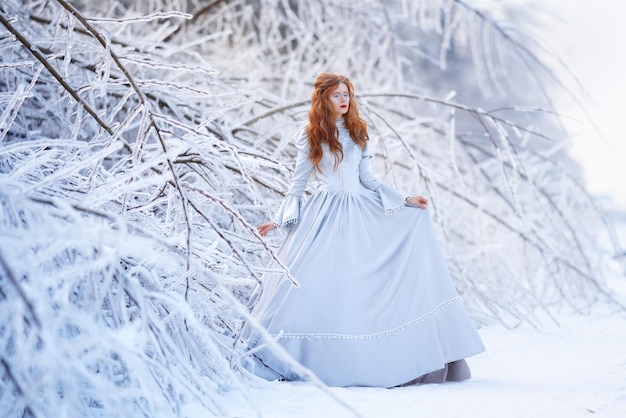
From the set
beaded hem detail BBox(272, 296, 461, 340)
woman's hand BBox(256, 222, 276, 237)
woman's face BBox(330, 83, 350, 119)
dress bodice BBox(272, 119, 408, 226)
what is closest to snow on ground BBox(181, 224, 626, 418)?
beaded hem detail BBox(272, 296, 461, 340)

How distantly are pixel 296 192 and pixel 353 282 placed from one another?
0.40 metres

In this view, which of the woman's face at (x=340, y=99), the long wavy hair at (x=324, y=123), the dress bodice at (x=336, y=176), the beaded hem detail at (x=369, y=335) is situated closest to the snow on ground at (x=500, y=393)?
the beaded hem detail at (x=369, y=335)

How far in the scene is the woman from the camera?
2162 millimetres

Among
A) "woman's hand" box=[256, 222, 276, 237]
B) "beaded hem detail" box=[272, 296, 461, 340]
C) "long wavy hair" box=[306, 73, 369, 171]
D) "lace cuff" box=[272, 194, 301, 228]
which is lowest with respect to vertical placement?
"beaded hem detail" box=[272, 296, 461, 340]

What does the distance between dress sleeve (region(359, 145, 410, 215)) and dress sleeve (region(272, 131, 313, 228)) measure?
0.20m

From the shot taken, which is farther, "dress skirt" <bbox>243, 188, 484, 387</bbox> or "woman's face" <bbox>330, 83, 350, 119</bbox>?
"woman's face" <bbox>330, 83, 350, 119</bbox>

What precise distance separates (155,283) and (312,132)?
0.96 m

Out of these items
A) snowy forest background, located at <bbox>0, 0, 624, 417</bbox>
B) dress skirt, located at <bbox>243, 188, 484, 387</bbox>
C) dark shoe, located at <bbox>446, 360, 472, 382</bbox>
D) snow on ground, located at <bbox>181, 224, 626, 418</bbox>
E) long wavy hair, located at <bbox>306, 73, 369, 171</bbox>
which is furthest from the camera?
long wavy hair, located at <bbox>306, 73, 369, 171</bbox>

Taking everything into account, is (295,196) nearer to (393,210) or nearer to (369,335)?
(393,210)

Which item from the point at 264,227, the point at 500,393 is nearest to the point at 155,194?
the point at 264,227

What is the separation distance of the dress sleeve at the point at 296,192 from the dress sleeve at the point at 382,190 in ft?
0.65

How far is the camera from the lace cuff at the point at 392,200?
7.69 feet

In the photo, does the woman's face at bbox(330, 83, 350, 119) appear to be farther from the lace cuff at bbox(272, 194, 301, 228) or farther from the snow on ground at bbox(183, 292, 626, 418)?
the snow on ground at bbox(183, 292, 626, 418)

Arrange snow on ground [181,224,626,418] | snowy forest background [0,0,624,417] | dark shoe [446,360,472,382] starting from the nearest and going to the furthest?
snowy forest background [0,0,624,417]
snow on ground [181,224,626,418]
dark shoe [446,360,472,382]
